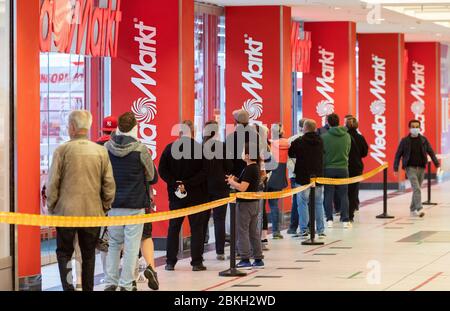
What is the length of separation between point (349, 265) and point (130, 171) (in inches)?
124

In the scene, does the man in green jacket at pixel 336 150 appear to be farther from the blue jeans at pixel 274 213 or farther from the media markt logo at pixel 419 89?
the media markt logo at pixel 419 89

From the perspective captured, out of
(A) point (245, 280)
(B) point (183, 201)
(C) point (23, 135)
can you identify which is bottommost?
(A) point (245, 280)

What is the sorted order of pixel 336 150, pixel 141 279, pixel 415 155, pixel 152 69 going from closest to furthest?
pixel 141 279 → pixel 152 69 → pixel 336 150 → pixel 415 155

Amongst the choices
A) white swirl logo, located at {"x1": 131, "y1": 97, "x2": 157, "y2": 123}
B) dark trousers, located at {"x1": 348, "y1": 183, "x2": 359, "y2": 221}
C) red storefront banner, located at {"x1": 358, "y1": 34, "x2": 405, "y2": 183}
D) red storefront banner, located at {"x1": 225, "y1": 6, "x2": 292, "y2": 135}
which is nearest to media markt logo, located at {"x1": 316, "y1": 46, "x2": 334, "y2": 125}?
red storefront banner, located at {"x1": 358, "y1": 34, "x2": 405, "y2": 183}

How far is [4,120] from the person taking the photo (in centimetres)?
895

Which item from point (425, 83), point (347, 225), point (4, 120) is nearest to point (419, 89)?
point (425, 83)

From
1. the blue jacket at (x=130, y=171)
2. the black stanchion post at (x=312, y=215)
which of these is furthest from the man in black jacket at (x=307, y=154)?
the blue jacket at (x=130, y=171)

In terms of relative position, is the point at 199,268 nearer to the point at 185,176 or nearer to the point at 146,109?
the point at 185,176

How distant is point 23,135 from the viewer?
9.12 m

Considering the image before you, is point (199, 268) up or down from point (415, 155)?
down

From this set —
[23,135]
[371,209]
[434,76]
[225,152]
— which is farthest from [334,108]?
[23,135]

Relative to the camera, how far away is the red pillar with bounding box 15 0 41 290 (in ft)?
29.8
